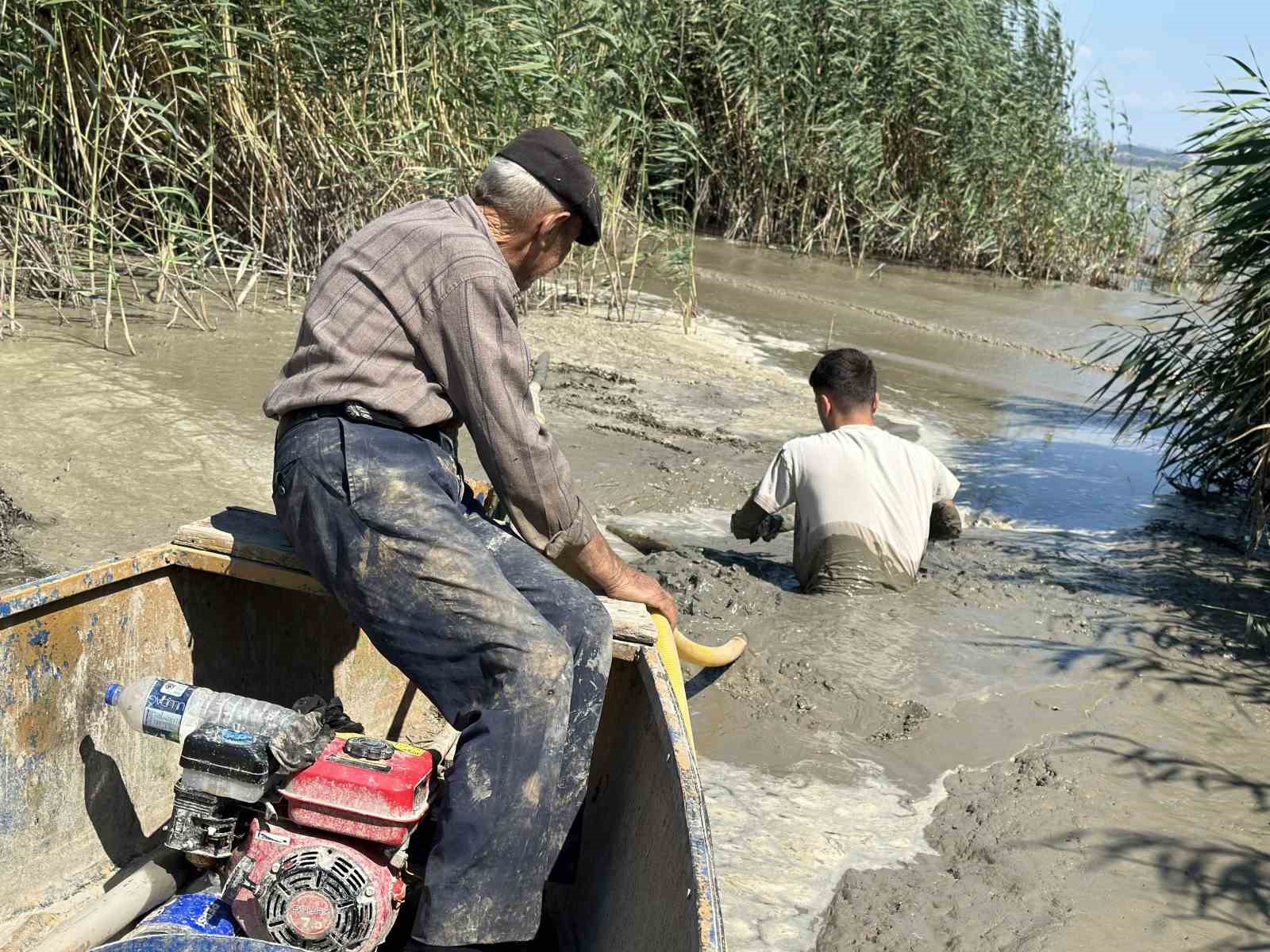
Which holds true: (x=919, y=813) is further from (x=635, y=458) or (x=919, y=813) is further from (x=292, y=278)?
(x=292, y=278)

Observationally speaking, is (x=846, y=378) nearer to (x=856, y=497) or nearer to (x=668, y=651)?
(x=856, y=497)

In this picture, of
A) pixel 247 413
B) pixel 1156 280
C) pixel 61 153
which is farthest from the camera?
pixel 1156 280

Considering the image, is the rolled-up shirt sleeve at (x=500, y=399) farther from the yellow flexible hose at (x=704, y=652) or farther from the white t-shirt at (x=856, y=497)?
the white t-shirt at (x=856, y=497)

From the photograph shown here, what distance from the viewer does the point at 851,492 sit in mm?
5223

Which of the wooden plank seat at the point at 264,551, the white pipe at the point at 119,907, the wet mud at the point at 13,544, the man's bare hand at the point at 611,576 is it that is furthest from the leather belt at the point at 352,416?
the wet mud at the point at 13,544

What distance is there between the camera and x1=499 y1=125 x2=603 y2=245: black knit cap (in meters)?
2.92

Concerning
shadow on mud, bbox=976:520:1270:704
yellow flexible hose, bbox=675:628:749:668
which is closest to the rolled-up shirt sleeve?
yellow flexible hose, bbox=675:628:749:668

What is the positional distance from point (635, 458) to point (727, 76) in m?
8.60

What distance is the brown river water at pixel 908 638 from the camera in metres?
3.62

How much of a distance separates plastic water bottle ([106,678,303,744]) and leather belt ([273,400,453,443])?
61 centimetres

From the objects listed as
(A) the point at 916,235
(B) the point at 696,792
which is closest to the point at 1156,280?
(A) the point at 916,235

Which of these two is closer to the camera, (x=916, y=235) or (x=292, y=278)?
(x=292, y=278)

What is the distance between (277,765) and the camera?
2658 millimetres

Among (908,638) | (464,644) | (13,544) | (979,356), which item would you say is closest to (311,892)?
(464,644)
